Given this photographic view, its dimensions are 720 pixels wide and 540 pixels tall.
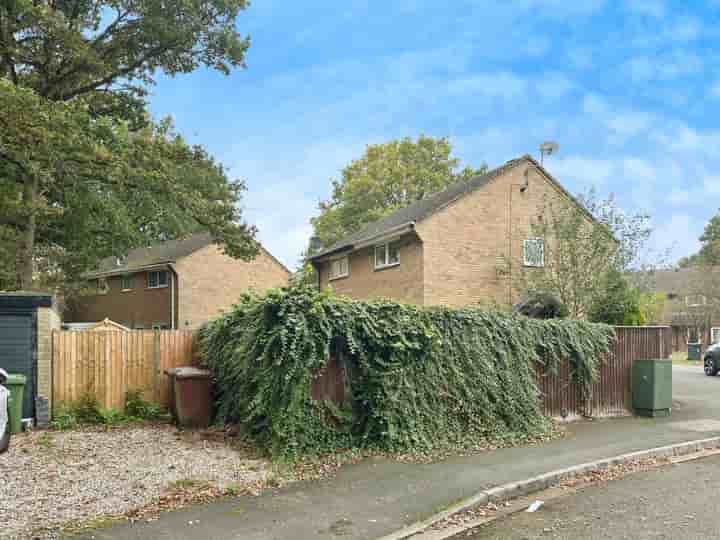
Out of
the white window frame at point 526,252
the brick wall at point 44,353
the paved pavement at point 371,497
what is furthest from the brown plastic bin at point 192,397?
the white window frame at point 526,252

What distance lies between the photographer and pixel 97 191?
63.5 ft

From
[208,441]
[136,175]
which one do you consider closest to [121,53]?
[136,175]

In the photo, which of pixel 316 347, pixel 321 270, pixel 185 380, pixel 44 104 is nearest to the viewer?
pixel 316 347

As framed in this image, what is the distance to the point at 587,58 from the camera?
11.3 meters

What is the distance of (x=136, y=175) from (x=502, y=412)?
43.4 feet

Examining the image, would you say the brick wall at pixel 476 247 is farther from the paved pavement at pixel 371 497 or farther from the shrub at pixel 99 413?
the shrub at pixel 99 413

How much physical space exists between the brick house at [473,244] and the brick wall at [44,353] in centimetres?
1178

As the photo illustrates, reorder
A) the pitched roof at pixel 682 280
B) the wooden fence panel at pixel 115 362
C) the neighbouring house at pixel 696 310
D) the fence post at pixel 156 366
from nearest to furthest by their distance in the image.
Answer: the wooden fence panel at pixel 115 362
the fence post at pixel 156 366
the neighbouring house at pixel 696 310
the pitched roof at pixel 682 280

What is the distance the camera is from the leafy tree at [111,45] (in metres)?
18.2

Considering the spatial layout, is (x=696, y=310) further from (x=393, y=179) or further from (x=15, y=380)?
(x=15, y=380)

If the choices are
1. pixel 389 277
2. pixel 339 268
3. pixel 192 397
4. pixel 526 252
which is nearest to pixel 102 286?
pixel 339 268

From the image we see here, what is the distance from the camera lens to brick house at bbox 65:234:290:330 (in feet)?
107

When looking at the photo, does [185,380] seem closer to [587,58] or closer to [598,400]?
[598,400]

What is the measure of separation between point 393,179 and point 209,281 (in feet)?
61.2
